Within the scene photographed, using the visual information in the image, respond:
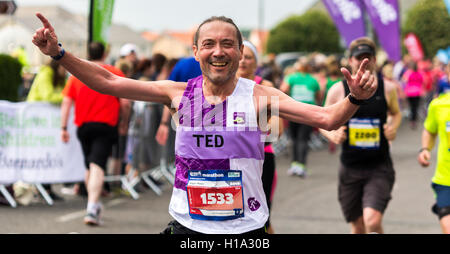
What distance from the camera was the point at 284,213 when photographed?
346 inches

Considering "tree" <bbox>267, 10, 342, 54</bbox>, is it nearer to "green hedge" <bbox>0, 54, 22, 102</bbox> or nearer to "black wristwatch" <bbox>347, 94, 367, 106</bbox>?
"green hedge" <bbox>0, 54, 22, 102</bbox>

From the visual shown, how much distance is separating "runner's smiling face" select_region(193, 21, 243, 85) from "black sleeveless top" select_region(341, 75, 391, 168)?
A: 2724 millimetres

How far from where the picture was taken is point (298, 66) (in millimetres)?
13414

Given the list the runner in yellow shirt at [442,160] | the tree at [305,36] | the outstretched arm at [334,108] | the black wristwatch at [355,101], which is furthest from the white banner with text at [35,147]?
the tree at [305,36]

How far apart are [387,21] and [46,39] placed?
14.5 m

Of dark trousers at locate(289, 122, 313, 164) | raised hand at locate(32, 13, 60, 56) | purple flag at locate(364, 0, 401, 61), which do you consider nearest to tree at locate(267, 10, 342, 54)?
purple flag at locate(364, 0, 401, 61)

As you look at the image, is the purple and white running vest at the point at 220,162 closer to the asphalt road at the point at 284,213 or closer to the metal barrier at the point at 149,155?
the asphalt road at the point at 284,213

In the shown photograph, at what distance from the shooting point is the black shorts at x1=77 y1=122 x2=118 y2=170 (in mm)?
7992

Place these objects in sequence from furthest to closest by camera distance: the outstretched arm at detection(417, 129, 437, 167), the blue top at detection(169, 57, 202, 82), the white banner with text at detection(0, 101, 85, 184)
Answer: the white banner with text at detection(0, 101, 85, 184), the blue top at detection(169, 57, 202, 82), the outstretched arm at detection(417, 129, 437, 167)

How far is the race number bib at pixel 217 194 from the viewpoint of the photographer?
3.46m

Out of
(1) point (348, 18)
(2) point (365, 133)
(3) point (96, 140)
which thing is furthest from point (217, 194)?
(1) point (348, 18)

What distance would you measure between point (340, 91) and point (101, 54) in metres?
3.47

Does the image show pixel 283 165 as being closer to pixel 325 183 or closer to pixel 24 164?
pixel 325 183
